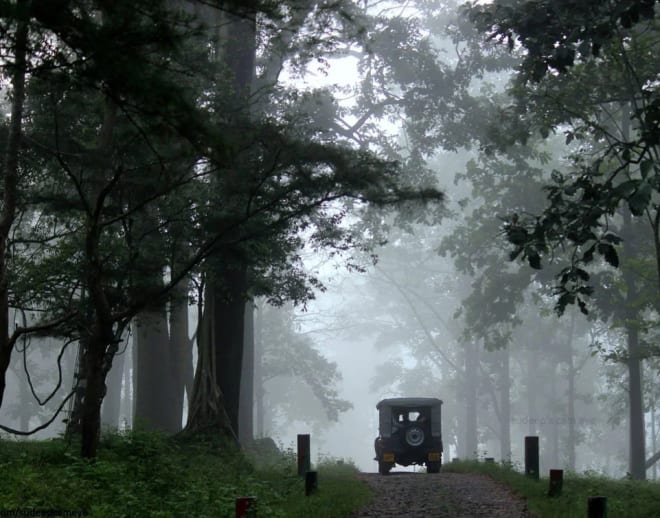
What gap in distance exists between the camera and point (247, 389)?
30.6m

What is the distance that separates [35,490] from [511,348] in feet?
148

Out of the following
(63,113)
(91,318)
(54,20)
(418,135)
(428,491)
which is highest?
(418,135)

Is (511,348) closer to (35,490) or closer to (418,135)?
(418,135)

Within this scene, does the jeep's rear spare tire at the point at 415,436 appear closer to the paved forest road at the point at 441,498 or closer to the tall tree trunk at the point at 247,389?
the paved forest road at the point at 441,498

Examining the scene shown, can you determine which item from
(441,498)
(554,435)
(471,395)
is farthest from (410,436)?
(554,435)

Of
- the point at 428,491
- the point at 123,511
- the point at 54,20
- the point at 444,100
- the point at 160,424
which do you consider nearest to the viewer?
the point at 54,20

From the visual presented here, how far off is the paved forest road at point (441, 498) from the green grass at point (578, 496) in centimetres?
22

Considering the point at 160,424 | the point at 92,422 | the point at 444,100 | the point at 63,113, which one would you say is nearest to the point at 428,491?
the point at 92,422

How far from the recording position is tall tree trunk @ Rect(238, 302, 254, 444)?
29.2 meters

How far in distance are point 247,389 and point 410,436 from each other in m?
10.4

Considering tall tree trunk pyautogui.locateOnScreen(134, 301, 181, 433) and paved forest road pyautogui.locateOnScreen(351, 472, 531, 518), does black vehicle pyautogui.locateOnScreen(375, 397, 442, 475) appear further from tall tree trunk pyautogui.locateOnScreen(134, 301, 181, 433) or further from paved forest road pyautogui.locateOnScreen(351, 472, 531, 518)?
tall tree trunk pyautogui.locateOnScreen(134, 301, 181, 433)

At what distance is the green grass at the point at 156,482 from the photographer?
10.4 m

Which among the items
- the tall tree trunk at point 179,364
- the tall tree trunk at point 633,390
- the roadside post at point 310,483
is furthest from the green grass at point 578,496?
the tall tree trunk at point 633,390

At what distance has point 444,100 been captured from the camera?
31781mm
